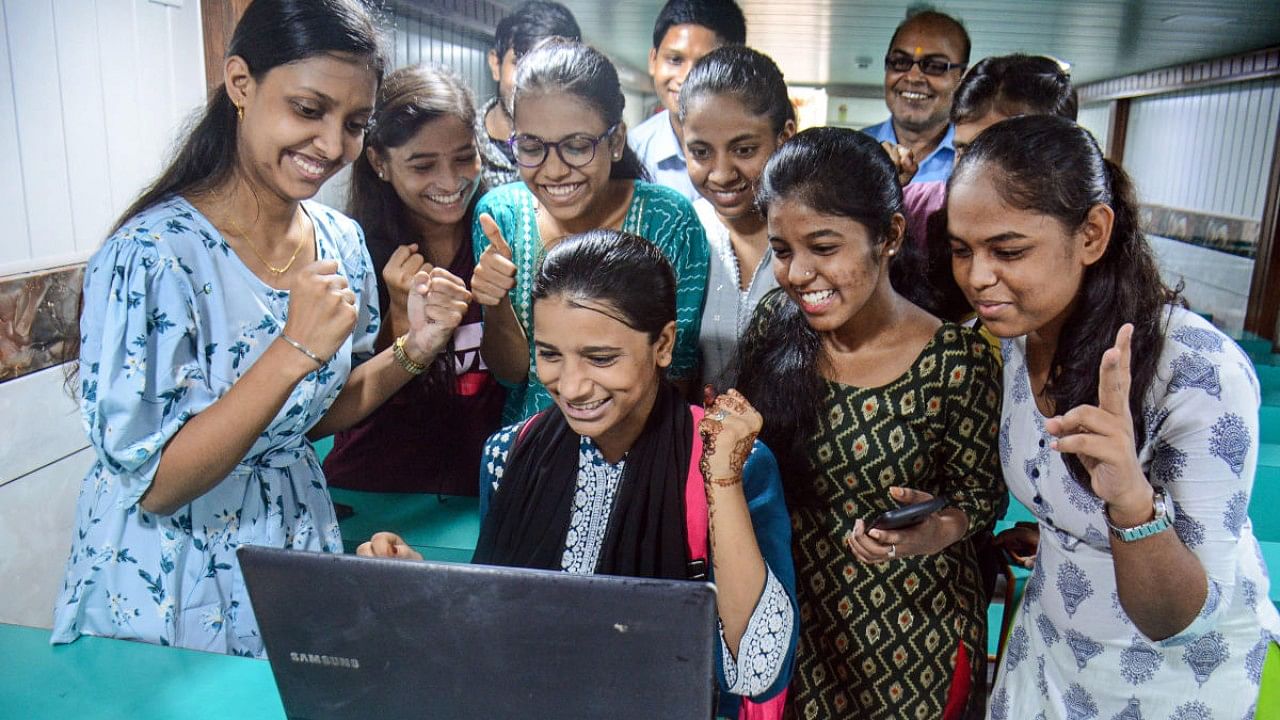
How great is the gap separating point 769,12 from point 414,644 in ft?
13.7

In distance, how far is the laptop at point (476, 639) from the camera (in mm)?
634

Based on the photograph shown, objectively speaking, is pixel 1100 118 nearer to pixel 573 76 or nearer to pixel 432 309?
pixel 573 76

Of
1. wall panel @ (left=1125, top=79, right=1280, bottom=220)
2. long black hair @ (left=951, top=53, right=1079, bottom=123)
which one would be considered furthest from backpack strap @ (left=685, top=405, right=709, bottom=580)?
wall panel @ (left=1125, top=79, right=1280, bottom=220)

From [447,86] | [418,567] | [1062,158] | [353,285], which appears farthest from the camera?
[447,86]

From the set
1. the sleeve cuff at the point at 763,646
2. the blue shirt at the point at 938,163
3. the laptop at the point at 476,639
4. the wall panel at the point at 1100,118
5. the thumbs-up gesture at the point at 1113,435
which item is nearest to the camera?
the laptop at the point at 476,639

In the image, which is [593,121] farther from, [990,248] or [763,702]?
[763,702]

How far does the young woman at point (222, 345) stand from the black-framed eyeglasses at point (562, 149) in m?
0.30

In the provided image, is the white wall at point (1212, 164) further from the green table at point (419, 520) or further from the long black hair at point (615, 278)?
the long black hair at point (615, 278)

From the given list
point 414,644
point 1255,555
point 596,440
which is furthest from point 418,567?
point 1255,555

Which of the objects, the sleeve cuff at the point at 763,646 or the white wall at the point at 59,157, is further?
the white wall at the point at 59,157

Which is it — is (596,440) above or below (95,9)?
below

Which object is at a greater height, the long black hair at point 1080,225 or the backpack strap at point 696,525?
the long black hair at point 1080,225

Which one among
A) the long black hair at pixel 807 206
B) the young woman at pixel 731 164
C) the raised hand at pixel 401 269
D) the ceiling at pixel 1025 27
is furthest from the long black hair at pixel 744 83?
the ceiling at pixel 1025 27

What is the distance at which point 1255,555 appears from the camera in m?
1.06
